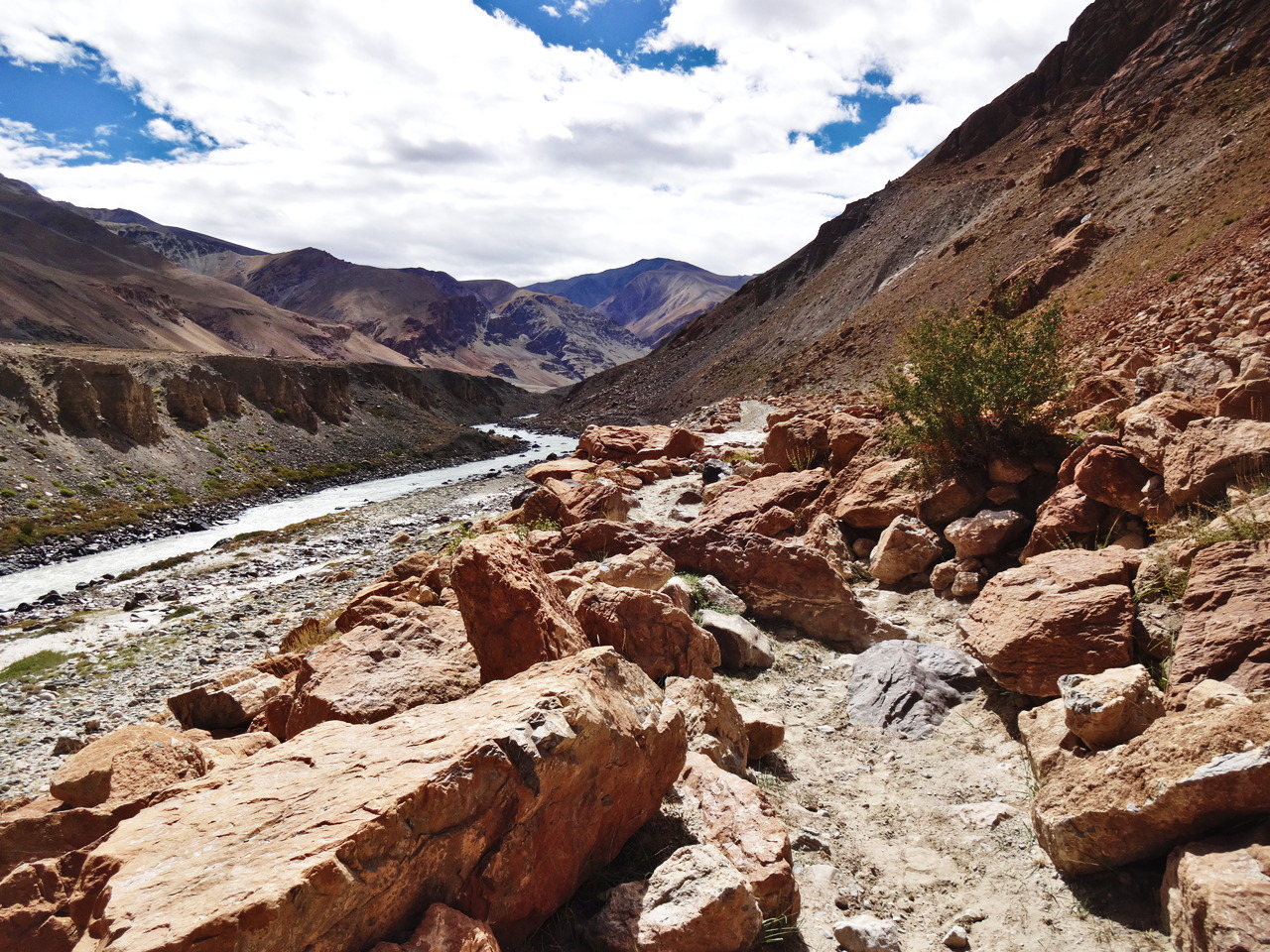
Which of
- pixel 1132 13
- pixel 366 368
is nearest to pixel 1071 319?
pixel 1132 13

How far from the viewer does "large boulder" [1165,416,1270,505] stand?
5.88 m

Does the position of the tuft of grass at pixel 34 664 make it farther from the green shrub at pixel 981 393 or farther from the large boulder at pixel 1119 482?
the large boulder at pixel 1119 482

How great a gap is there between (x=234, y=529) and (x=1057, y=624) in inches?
1297

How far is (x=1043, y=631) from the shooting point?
5.50 metres

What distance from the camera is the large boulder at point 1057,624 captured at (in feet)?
17.4

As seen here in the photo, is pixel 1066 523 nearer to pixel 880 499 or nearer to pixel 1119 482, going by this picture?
pixel 1119 482

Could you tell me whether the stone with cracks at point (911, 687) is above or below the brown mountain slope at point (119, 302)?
below

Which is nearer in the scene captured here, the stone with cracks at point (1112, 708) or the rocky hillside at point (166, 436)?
the stone with cracks at point (1112, 708)

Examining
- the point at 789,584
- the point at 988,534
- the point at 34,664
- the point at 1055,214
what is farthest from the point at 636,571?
the point at 1055,214

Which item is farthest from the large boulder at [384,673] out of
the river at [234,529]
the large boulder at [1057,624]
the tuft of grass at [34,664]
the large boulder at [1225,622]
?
the river at [234,529]

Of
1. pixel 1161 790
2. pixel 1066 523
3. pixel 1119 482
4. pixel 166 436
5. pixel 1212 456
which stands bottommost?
pixel 1161 790

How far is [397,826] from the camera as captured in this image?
2939mm

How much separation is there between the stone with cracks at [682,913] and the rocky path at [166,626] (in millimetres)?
9615

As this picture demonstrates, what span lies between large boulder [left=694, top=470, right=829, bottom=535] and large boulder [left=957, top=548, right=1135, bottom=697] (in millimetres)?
4591
